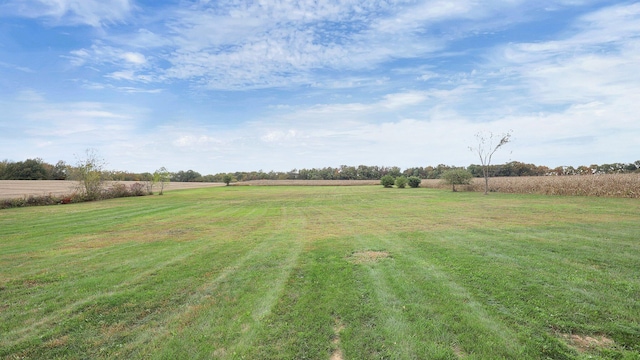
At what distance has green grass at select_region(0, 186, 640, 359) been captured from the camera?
396cm

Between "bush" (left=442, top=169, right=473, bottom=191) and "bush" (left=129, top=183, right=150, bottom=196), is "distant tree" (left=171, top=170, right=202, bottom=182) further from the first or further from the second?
"bush" (left=442, top=169, right=473, bottom=191)

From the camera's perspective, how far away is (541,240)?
9.70 m

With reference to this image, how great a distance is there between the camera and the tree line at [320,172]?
5256cm

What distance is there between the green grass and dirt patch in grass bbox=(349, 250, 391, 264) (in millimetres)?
69

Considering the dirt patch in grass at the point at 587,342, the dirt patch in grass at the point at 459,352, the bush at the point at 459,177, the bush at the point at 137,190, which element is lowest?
the dirt patch in grass at the point at 459,352

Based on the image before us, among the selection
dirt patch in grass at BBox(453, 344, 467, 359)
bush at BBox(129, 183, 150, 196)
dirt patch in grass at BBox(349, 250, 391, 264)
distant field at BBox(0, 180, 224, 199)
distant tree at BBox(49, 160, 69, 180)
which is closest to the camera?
dirt patch in grass at BBox(453, 344, 467, 359)

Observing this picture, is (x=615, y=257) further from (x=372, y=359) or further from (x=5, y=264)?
(x=5, y=264)

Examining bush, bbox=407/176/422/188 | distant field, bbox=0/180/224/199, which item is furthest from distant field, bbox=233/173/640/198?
distant field, bbox=0/180/224/199

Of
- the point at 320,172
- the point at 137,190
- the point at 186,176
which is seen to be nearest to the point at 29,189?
the point at 137,190

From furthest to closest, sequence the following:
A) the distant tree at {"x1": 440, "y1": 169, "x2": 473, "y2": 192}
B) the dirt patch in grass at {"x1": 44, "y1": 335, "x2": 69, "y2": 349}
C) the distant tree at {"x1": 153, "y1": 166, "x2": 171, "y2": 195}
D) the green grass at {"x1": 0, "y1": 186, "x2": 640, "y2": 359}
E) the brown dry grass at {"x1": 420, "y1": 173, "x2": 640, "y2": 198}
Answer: the distant tree at {"x1": 153, "y1": 166, "x2": 171, "y2": 195} < the distant tree at {"x1": 440, "y1": 169, "x2": 473, "y2": 192} < the brown dry grass at {"x1": 420, "y1": 173, "x2": 640, "y2": 198} < the dirt patch in grass at {"x1": 44, "y1": 335, "x2": 69, "y2": 349} < the green grass at {"x1": 0, "y1": 186, "x2": 640, "y2": 359}

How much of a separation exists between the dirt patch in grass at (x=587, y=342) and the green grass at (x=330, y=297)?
→ 2cm

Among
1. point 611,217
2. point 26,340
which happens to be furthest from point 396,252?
point 611,217

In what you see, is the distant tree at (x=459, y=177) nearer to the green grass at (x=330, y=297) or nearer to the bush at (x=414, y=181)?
the bush at (x=414, y=181)

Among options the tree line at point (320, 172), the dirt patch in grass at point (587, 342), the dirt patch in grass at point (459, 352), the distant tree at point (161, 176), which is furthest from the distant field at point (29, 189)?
the dirt patch in grass at point (587, 342)
